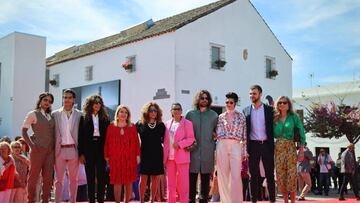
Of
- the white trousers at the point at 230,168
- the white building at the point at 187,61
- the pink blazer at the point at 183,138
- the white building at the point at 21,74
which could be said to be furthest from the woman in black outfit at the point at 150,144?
the white building at the point at 21,74

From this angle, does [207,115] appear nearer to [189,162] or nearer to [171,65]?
[189,162]

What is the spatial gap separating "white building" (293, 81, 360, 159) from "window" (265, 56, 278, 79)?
7.96 meters

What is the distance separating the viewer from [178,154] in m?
6.92

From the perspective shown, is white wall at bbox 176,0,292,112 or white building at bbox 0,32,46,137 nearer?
white wall at bbox 176,0,292,112

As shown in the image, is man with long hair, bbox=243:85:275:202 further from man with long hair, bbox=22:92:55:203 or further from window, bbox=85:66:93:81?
window, bbox=85:66:93:81

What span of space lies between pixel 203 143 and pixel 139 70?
12063mm

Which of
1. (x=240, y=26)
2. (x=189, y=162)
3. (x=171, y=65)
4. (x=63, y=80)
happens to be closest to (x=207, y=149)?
(x=189, y=162)

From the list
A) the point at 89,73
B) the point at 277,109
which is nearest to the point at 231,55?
the point at 89,73

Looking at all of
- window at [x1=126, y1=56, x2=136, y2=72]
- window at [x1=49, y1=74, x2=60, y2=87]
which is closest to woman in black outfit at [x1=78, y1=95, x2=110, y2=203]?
window at [x1=126, y1=56, x2=136, y2=72]

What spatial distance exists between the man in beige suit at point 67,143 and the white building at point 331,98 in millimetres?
23227

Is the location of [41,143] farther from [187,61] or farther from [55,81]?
[55,81]

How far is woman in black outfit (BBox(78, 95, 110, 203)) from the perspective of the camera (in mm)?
6730

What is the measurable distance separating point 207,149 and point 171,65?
10.4 meters

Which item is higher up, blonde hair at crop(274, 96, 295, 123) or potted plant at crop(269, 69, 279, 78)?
potted plant at crop(269, 69, 279, 78)
